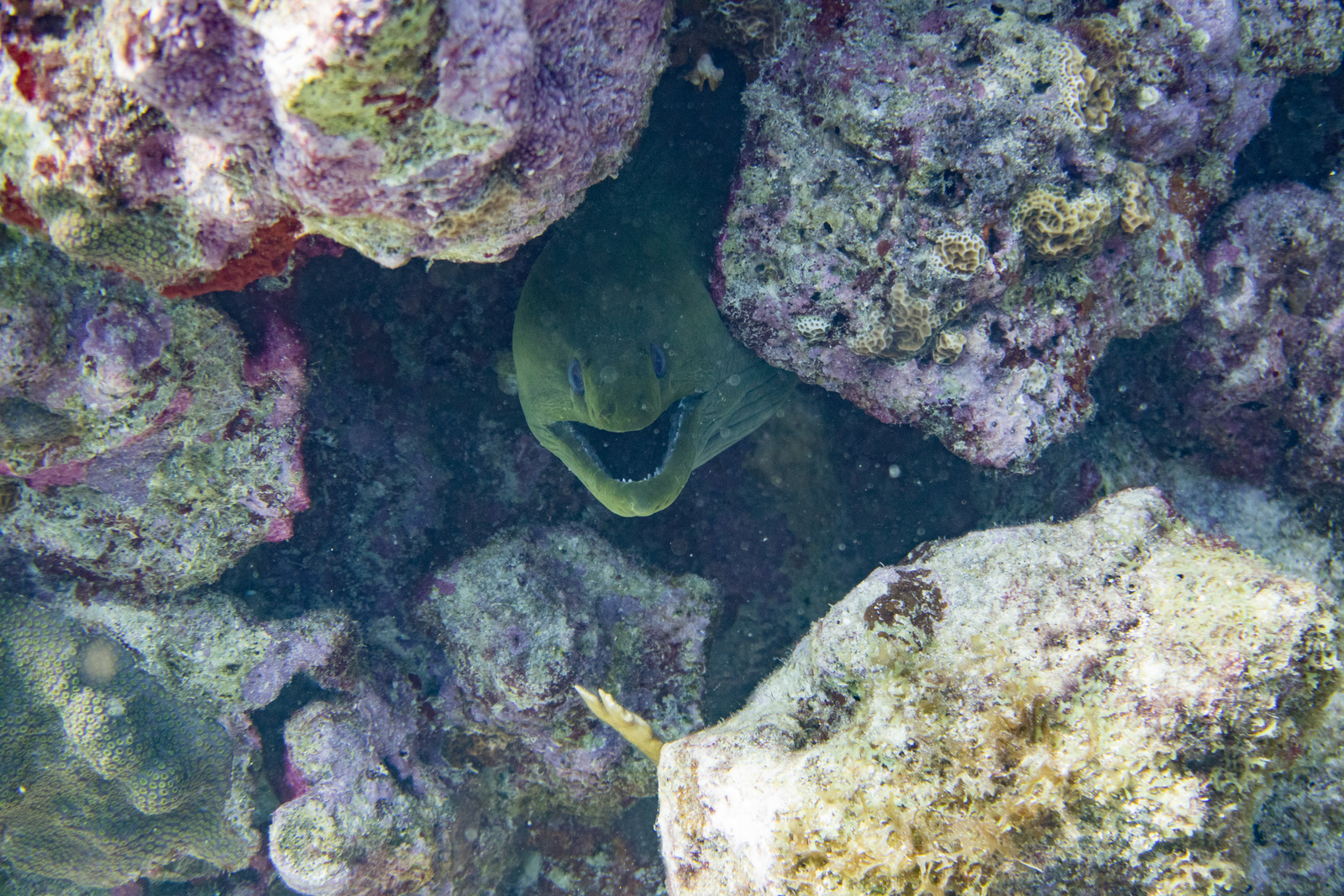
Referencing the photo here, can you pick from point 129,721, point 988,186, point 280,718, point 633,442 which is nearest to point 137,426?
point 129,721

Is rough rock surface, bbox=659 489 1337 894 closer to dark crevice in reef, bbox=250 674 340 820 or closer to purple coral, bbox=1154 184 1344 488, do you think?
purple coral, bbox=1154 184 1344 488

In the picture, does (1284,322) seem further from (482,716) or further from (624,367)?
(482,716)

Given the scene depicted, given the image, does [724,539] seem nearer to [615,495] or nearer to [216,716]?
[615,495]

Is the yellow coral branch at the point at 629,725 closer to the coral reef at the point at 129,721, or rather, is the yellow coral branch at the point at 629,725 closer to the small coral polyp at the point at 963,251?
the coral reef at the point at 129,721

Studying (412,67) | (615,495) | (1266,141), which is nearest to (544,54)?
(412,67)

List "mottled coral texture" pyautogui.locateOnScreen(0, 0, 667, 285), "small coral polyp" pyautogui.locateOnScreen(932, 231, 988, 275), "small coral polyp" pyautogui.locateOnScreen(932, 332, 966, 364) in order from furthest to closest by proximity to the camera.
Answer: "small coral polyp" pyautogui.locateOnScreen(932, 332, 966, 364) → "small coral polyp" pyautogui.locateOnScreen(932, 231, 988, 275) → "mottled coral texture" pyautogui.locateOnScreen(0, 0, 667, 285)

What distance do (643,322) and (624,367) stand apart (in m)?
0.27

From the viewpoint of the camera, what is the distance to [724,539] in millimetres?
4227

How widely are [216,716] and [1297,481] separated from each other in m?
6.20

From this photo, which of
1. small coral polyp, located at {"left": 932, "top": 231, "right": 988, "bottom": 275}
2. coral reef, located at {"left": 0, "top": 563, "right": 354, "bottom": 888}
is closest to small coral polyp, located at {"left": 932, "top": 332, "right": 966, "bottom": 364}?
small coral polyp, located at {"left": 932, "top": 231, "right": 988, "bottom": 275}

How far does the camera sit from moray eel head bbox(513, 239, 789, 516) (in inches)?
118

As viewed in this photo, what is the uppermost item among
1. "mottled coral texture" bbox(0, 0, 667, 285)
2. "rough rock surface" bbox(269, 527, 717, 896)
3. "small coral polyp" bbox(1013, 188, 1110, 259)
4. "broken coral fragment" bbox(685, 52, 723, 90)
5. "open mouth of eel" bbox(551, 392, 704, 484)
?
"broken coral fragment" bbox(685, 52, 723, 90)

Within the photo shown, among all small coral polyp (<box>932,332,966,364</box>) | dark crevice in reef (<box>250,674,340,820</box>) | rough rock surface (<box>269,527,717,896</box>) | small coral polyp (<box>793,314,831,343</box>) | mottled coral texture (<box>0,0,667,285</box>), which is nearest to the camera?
mottled coral texture (<box>0,0,667,285</box>)

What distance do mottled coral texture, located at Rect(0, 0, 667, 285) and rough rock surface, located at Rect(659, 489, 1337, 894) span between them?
6.46 ft
